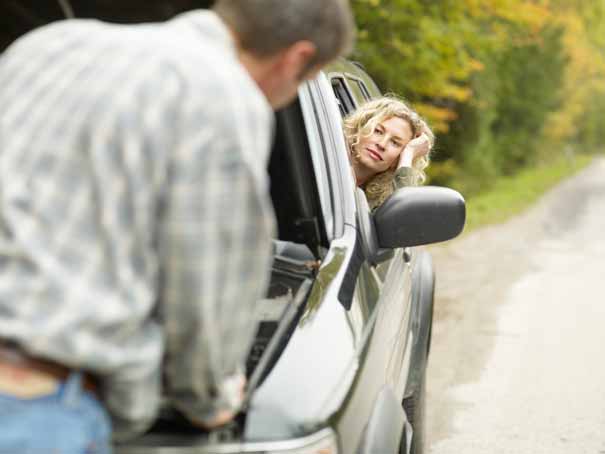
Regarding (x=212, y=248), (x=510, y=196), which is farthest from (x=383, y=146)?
(x=510, y=196)

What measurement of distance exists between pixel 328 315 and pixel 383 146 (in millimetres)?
1679

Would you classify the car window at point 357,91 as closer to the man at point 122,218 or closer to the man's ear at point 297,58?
the man's ear at point 297,58

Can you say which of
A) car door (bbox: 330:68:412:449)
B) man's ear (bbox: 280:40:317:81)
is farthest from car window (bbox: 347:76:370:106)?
man's ear (bbox: 280:40:317:81)

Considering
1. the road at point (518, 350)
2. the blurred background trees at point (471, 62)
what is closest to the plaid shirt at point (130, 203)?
the road at point (518, 350)

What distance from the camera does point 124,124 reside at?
1.46 m

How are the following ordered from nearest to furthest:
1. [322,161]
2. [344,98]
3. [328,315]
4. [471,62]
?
[328,315], [322,161], [344,98], [471,62]

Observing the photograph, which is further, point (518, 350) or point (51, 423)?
point (518, 350)

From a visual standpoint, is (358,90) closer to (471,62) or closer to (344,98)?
(344,98)

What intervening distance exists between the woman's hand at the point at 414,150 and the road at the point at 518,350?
5.27 feet

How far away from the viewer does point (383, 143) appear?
3.91 metres

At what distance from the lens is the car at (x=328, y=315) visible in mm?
1905

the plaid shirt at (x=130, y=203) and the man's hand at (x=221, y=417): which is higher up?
the plaid shirt at (x=130, y=203)

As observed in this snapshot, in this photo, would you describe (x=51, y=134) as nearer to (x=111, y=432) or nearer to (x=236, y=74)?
(x=236, y=74)

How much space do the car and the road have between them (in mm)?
1266
